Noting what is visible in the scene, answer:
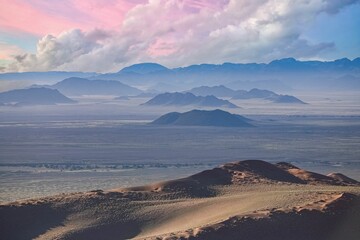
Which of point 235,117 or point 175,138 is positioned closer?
point 175,138

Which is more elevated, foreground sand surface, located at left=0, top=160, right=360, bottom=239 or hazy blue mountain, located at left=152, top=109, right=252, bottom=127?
hazy blue mountain, located at left=152, top=109, right=252, bottom=127

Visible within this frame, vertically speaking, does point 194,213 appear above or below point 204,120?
below

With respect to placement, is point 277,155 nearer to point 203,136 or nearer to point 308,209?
point 203,136

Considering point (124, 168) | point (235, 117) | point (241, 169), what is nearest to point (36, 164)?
point (124, 168)

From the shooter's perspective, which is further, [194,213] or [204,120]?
[204,120]

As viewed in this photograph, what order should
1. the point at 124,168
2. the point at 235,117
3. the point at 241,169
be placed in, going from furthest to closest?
the point at 235,117
the point at 124,168
the point at 241,169
